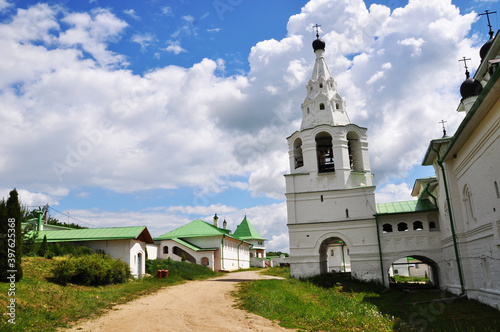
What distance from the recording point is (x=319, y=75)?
26.8 meters

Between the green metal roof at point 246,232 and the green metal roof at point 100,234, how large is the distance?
28.0 metres

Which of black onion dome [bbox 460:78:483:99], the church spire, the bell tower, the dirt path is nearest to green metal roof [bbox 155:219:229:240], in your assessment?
the bell tower

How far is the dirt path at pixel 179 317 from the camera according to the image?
1018 centimetres

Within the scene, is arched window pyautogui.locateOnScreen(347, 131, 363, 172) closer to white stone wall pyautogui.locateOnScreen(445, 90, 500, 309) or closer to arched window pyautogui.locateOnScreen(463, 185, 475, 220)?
white stone wall pyautogui.locateOnScreen(445, 90, 500, 309)

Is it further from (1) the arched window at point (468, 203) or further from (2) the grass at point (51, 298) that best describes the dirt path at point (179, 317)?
(1) the arched window at point (468, 203)

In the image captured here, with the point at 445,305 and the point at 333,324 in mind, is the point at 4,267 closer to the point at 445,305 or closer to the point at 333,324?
the point at 333,324

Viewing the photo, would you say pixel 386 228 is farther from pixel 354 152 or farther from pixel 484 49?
pixel 484 49

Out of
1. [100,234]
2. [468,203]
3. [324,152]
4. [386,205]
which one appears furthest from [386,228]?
[100,234]

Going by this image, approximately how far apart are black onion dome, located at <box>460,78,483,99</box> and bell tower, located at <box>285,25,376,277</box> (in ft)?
20.6

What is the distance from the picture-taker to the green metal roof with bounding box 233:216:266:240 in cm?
5066

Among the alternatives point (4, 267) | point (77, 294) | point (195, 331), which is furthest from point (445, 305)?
point (4, 267)

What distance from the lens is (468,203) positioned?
15.4 m

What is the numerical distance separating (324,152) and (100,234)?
14.4 metres

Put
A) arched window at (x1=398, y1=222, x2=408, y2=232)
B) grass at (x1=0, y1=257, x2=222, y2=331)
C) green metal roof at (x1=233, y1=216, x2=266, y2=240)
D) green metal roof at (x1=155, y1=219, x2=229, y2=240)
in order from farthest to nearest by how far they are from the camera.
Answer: green metal roof at (x1=233, y1=216, x2=266, y2=240), green metal roof at (x1=155, y1=219, x2=229, y2=240), arched window at (x1=398, y1=222, x2=408, y2=232), grass at (x1=0, y1=257, x2=222, y2=331)
